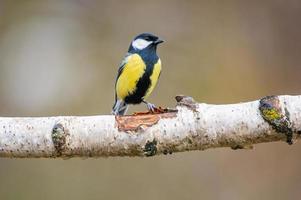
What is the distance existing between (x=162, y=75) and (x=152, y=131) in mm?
1690

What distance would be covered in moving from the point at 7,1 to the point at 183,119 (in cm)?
206

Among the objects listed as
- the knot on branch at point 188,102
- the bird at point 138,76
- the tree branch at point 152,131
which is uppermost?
the bird at point 138,76

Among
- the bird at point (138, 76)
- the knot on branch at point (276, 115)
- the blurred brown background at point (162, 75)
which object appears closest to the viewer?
the knot on branch at point (276, 115)

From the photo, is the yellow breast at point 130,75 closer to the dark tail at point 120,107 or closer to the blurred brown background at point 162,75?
the dark tail at point 120,107

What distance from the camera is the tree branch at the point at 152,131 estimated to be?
887 millimetres

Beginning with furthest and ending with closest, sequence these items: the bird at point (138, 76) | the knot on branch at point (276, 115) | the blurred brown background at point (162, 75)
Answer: the blurred brown background at point (162, 75) → the bird at point (138, 76) → the knot on branch at point (276, 115)

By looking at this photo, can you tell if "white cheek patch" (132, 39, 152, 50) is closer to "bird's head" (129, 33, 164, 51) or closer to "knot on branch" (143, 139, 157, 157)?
"bird's head" (129, 33, 164, 51)

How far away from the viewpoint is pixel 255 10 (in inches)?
111

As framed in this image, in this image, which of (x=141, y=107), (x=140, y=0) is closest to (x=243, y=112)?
(x=141, y=107)

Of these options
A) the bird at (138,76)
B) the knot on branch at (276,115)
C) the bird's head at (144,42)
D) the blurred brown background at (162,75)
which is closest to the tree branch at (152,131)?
the knot on branch at (276,115)

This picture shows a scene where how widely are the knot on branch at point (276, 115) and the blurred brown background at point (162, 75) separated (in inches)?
63.5

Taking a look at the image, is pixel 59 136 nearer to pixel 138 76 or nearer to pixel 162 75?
pixel 138 76

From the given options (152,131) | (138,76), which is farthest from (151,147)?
(138,76)

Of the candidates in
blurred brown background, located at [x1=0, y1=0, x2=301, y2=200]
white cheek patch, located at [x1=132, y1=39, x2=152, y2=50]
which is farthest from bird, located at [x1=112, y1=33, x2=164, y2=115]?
blurred brown background, located at [x1=0, y1=0, x2=301, y2=200]
